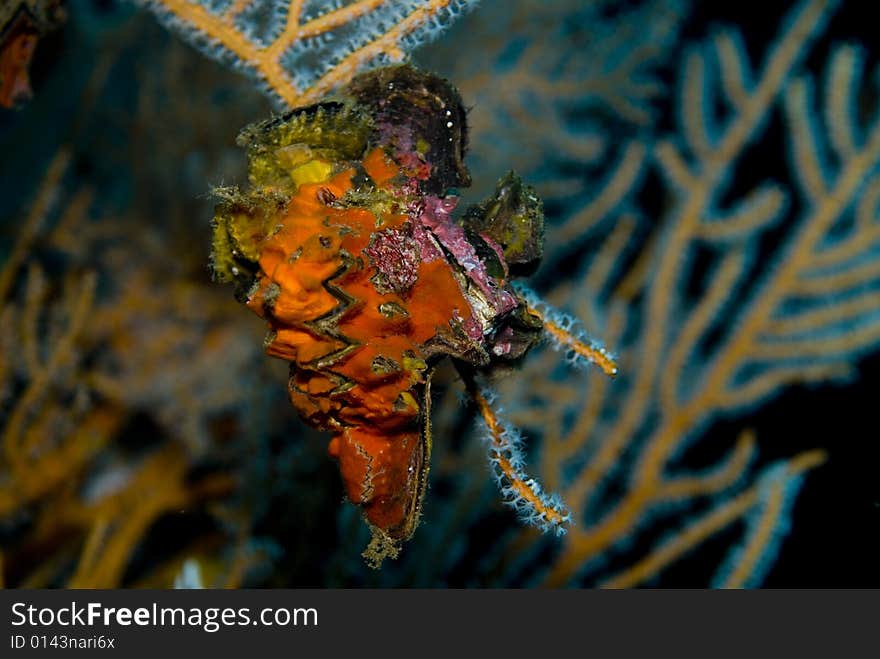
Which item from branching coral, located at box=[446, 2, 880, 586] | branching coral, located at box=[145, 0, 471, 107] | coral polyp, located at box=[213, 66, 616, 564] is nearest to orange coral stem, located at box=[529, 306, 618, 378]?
coral polyp, located at box=[213, 66, 616, 564]

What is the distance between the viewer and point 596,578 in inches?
112

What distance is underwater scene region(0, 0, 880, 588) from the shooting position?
128 cm

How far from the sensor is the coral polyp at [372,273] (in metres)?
1.19

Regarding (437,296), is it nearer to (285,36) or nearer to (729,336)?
(285,36)

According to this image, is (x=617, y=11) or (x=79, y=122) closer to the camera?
(x=617, y=11)

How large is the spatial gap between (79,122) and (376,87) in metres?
3.15

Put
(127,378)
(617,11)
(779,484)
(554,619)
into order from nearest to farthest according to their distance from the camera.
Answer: (554,619)
(779,484)
(127,378)
(617,11)

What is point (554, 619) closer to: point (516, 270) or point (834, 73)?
point (516, 270)

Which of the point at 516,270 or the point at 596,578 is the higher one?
the point at 516,270

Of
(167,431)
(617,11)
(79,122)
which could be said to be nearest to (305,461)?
(167,431)

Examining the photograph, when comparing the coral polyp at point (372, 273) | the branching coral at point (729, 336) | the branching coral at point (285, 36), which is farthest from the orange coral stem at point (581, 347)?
the branching coral at point (729, 336)

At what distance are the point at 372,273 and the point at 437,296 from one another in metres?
0.14

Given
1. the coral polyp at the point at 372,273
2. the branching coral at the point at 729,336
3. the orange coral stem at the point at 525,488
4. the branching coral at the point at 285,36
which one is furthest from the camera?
the branching coral at the point at 729,336

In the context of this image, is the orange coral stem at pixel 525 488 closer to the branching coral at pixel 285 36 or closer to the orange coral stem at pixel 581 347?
the orange coral stem at pixel 581 347
